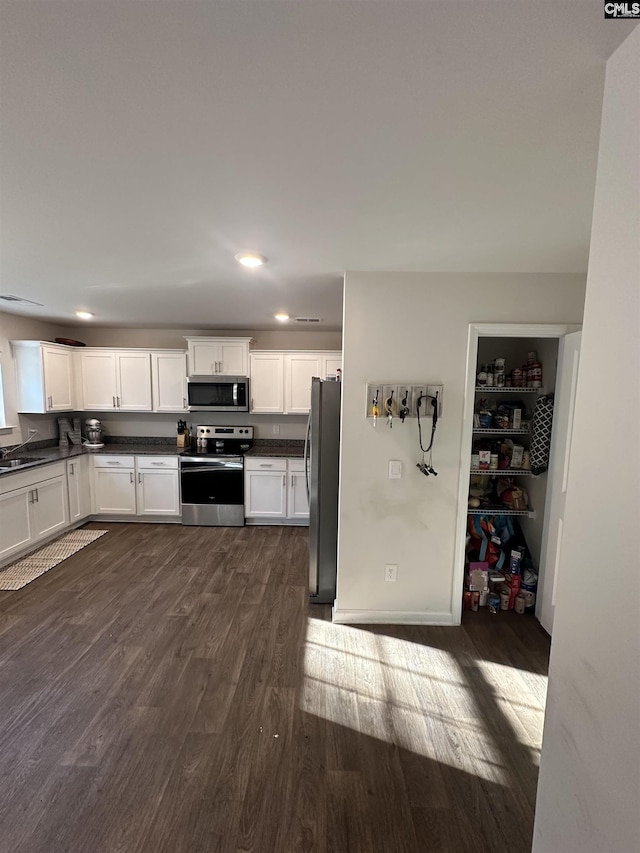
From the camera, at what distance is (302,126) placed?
1038mm

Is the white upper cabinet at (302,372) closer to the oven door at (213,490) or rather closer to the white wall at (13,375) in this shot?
the oven door at (213,490)

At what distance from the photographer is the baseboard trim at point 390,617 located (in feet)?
8.72

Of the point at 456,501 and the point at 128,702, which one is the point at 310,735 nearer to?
the point at 128,702

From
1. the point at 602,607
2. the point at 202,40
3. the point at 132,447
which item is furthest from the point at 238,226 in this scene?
the point at 132,447

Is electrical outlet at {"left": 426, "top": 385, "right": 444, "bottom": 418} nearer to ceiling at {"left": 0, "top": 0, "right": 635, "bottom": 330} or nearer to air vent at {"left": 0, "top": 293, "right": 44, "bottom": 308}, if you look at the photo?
ceiling at {"left": 0, "top": 0, "right": 635, "bottom": 330}

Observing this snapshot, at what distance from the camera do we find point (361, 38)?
30.6 inches

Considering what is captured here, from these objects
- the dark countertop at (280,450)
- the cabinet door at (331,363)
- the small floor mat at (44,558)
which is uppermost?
the cabinet door at (331,363)

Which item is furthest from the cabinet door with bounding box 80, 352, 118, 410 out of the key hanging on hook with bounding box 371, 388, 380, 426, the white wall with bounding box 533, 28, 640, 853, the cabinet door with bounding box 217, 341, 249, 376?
the white wall with bounding box 533, 28, 640, 853

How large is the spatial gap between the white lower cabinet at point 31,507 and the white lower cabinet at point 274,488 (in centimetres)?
189

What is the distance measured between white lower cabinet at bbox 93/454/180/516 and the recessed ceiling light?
286 centimetres

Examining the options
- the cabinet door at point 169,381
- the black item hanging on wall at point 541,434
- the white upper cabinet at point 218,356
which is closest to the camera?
the black item hanging on wall at point 541,434

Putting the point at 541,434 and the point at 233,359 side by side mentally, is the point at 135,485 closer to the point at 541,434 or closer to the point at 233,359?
the point at 233,359

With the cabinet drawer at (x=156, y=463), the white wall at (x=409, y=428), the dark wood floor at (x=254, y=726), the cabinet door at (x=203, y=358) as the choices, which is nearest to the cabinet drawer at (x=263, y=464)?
the cabinet drawer at (x=156, y=463)

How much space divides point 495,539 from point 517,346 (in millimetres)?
1589
